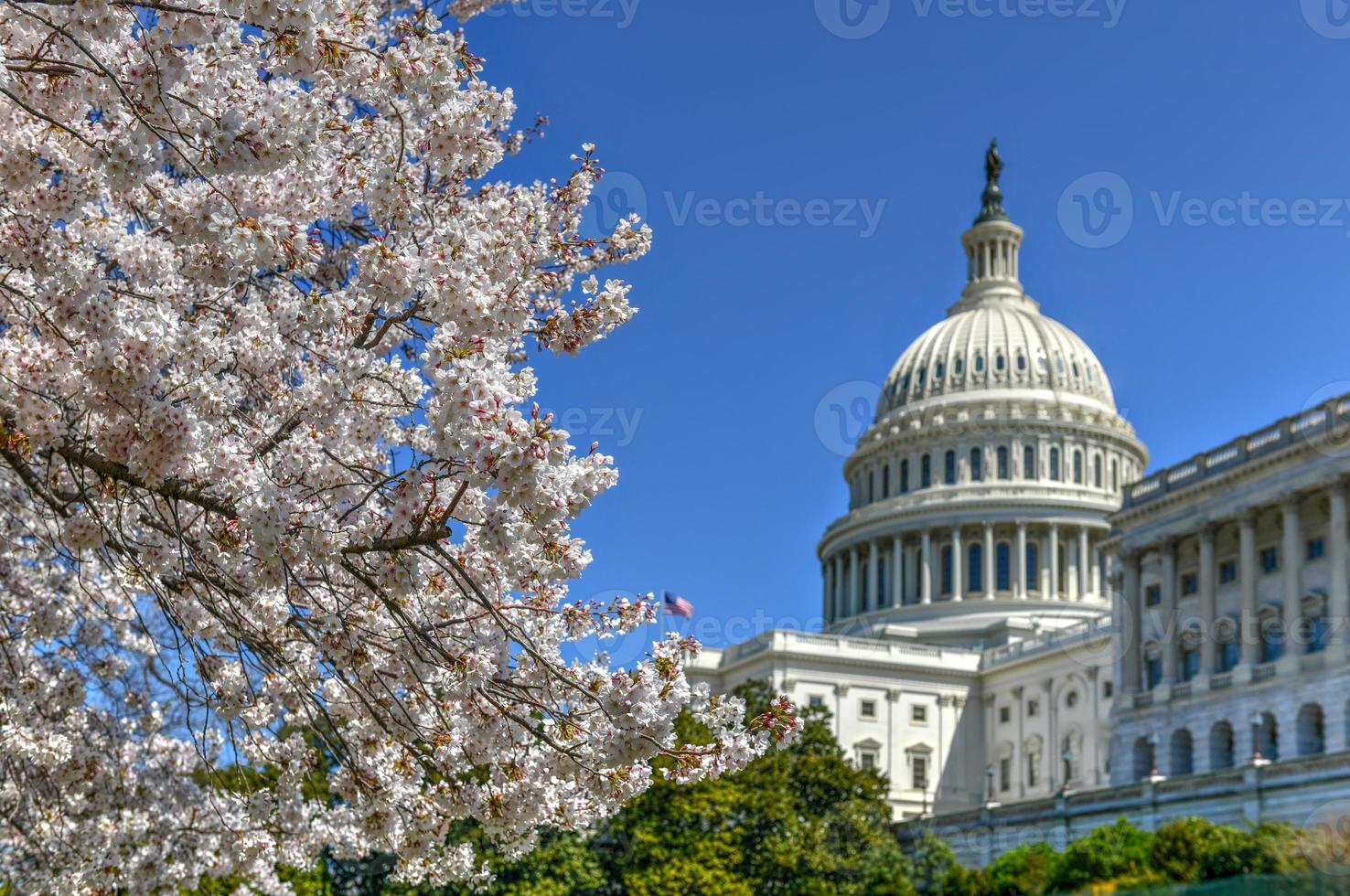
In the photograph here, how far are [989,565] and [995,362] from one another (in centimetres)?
2008

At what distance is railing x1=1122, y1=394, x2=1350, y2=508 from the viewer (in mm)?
73750

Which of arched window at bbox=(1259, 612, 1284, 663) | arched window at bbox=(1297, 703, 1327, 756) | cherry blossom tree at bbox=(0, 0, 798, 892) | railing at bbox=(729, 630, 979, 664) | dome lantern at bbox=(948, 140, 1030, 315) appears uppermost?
dome lantern at bbox=(948, 140, 1030, 315)

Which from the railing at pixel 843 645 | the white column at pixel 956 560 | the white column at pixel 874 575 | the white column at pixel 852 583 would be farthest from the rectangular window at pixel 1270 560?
the white column at pixel 852 583

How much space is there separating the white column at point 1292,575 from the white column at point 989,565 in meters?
56.1

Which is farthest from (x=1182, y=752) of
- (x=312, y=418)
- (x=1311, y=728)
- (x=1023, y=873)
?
(x=312, y=418)

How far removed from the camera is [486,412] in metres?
10.3

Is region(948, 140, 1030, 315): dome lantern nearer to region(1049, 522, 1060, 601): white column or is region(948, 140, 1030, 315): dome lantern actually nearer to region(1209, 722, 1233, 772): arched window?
region(1049, 522, 1060, 601): white column

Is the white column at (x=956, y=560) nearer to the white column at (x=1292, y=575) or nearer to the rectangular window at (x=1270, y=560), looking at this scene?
the rectangular window at (x=1270, y=560)

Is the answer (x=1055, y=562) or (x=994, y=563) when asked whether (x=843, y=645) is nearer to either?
(x=994, y=563)

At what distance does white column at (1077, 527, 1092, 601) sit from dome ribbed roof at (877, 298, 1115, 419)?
549 inches

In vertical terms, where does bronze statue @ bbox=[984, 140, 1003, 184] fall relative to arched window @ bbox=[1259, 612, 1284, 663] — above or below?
above

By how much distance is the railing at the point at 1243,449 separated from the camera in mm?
73750

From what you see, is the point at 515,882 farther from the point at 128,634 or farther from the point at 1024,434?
the point at 1024,434

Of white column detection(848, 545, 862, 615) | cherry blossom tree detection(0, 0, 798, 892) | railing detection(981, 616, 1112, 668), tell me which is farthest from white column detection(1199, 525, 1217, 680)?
cherry blossom tree detection(0, 0, 798, 892)
